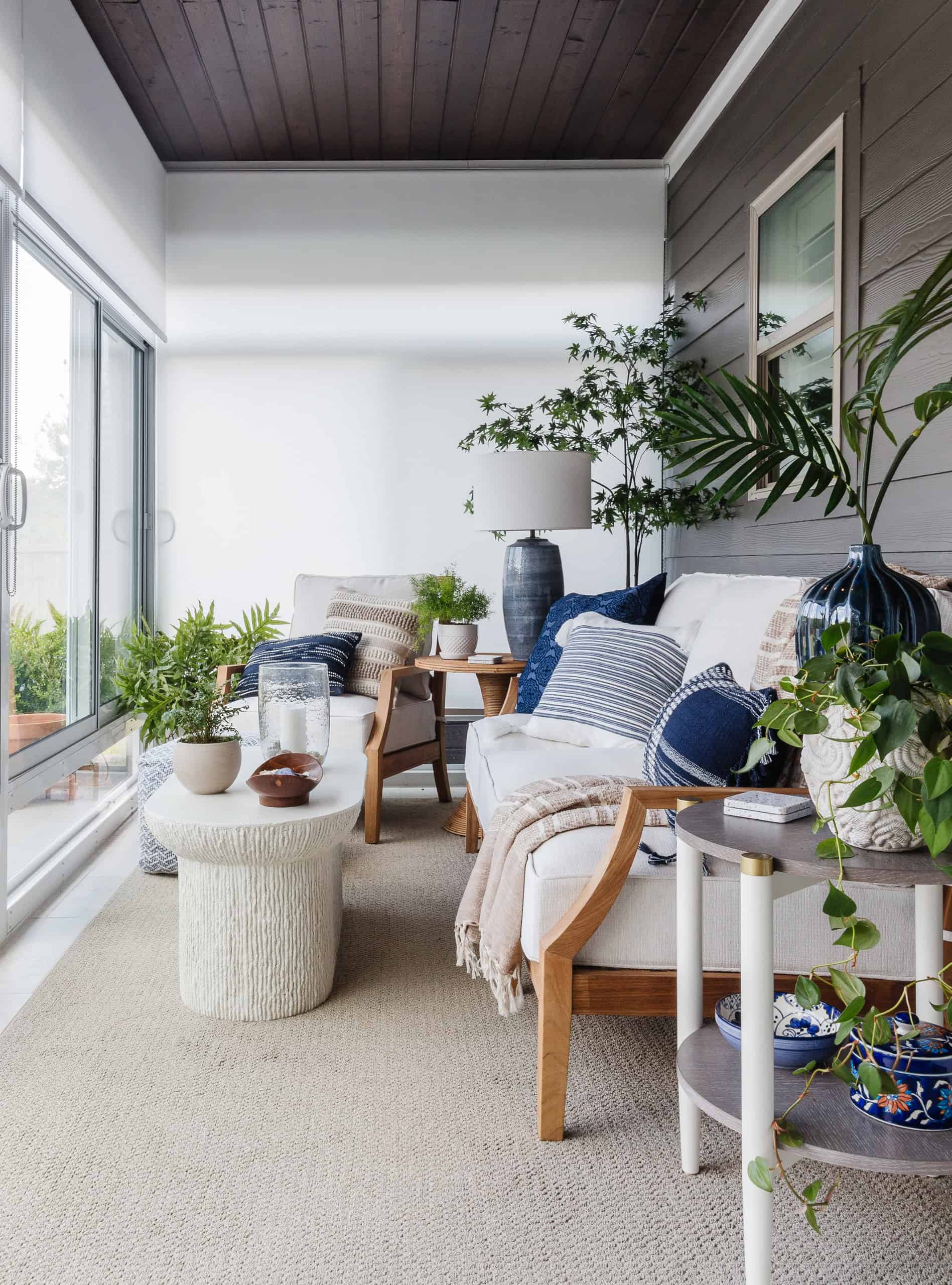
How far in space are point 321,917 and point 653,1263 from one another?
40.9 inches

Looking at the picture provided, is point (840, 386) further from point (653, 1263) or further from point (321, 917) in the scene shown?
point (653, 1263)

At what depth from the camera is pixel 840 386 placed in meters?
2.84

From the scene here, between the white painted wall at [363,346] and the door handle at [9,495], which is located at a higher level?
the white painted wall at [363,346]

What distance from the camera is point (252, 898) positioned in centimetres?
214

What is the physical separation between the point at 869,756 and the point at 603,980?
733 millimetres

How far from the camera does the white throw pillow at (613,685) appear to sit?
9.02 ft

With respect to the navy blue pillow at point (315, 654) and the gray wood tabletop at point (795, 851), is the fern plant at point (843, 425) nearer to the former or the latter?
the gray wood tabletop at point (795, 851)

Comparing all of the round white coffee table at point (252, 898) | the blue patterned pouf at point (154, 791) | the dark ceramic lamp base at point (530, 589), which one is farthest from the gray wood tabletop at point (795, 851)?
the dark ceramic lamp base at point (530, 589)

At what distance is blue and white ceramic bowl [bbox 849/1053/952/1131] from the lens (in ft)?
4.15

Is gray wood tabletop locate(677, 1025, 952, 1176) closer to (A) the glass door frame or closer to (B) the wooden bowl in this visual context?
(B) the wooden bowl

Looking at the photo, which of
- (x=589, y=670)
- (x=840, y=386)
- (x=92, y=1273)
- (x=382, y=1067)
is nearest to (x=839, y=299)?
(x=840, y=386)

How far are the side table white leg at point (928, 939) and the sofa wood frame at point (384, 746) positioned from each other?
2.07 meters

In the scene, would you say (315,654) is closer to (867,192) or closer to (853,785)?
(867,192)

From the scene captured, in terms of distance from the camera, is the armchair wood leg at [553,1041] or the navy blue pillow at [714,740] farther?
the navy blue pillow at [714,740]
